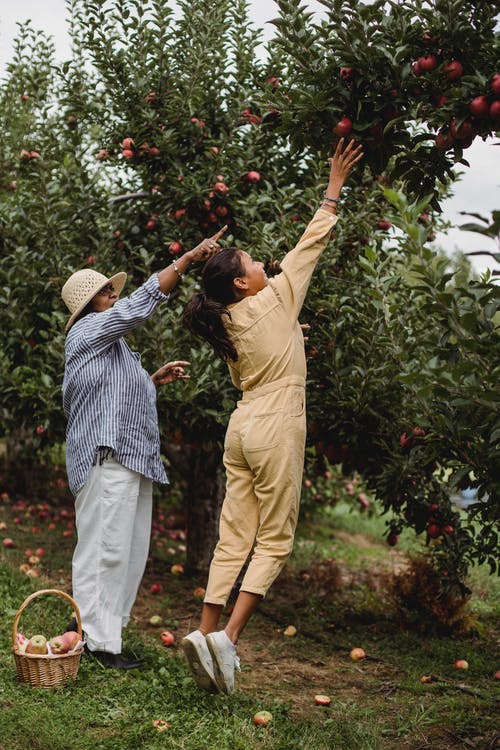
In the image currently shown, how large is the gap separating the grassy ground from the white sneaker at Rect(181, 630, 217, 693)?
20 centimetres

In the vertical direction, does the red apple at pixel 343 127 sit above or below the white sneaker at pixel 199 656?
above

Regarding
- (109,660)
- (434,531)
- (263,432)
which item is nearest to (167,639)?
(109,660)

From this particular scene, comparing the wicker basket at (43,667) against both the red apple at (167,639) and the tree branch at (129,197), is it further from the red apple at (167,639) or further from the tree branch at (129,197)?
the tree branch at (129,197)

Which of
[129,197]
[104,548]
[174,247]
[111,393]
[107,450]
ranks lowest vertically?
[104,548]

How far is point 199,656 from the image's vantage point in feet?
10.5

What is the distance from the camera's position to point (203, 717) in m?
3.35

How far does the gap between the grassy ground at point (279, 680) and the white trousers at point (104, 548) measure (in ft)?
0.65

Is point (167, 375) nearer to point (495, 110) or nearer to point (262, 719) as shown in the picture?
point (262, 719)

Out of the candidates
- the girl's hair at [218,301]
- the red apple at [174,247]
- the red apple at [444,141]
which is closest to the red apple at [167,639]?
the girl's hair at [218,301]

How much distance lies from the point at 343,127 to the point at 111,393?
5.47 ft

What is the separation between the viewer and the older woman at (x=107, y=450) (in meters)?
3.84

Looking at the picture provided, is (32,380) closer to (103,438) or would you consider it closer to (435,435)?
(103,438)

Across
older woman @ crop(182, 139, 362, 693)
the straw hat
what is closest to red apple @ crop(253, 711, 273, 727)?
Answer: older woman @ crop(182, 139, 362, 693)

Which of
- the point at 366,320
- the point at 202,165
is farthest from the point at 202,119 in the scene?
the point at 366,320
